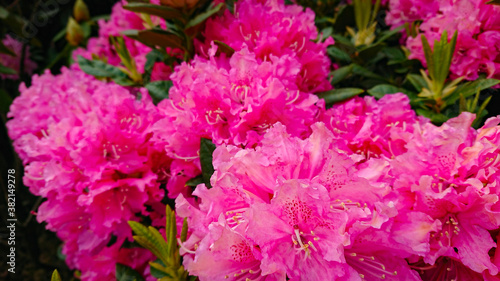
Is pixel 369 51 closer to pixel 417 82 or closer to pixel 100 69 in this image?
pixel 417 82

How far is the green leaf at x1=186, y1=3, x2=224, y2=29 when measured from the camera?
97cm

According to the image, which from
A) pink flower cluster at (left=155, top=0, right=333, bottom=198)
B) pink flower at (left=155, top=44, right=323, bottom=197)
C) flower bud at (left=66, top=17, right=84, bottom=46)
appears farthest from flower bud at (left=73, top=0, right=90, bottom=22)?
pink flower at (left=155, top=44, right=323, bottom=197)

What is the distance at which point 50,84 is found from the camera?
4.17 feet

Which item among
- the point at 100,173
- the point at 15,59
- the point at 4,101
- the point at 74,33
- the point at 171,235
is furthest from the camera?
the point at 15,59

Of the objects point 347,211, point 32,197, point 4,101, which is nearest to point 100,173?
point 347,211

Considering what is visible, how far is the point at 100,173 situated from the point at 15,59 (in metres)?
1.46

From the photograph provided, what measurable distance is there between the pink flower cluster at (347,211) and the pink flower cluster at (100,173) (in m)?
0.27

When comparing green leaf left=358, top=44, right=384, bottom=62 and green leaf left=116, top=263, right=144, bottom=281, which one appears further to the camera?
green leaf left=358, top=44, right=384, bottom=62

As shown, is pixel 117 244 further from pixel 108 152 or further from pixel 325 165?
pixel 325 165

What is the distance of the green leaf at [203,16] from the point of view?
3.17 ft

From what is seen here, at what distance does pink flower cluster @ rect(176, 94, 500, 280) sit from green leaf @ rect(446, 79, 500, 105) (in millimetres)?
219

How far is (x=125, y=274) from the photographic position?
3.15 ft

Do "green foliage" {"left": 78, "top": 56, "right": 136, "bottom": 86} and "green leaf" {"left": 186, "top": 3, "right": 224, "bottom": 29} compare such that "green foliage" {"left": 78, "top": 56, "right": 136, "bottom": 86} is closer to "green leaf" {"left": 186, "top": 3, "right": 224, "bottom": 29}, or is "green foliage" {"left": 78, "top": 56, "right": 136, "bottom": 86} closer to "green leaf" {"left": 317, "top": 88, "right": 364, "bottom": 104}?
"green leaf" {"left": 186, "top": 3, "right": 224, "bottom": 29}

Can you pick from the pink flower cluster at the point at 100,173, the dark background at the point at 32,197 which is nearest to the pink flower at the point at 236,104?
the pink flower cluster at the point at 100,173
